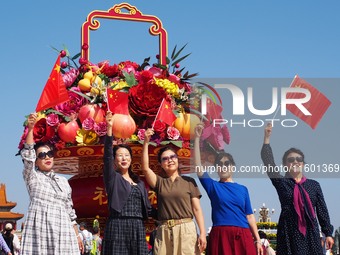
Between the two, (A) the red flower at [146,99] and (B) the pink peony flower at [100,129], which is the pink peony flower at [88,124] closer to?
(B) the pink peony flower at [100,129]

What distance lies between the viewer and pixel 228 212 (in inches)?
202

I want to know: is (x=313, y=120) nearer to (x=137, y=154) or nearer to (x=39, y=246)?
(x=137, y=154)

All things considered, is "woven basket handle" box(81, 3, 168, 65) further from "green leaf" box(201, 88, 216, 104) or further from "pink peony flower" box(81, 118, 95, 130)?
"pink peony flower" box(81, 118, 95, 130)

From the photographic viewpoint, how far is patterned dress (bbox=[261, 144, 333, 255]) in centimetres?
491

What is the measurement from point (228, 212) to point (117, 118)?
1368 millimetres

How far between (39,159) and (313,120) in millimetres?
2827

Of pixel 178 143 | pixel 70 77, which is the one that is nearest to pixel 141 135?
pixel 178 143

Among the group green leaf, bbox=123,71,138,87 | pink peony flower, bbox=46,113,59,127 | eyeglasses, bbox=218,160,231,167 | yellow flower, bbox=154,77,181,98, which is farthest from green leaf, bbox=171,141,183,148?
pink peony flower, bbox=46,113,59,127

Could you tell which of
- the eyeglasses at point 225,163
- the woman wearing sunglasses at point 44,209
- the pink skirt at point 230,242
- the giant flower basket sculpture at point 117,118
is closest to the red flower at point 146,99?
the giant flower basket sculpture at point 117,118

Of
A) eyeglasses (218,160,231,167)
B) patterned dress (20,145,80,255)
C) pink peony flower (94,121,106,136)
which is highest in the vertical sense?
pink peony flower (94,121,106,136)

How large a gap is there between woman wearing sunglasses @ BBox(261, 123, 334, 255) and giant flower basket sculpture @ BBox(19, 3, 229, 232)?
3.58 ft

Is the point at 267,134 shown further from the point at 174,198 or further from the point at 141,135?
the point at 141,135

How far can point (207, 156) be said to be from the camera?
19.7ft

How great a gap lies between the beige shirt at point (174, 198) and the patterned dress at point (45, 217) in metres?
0.76
